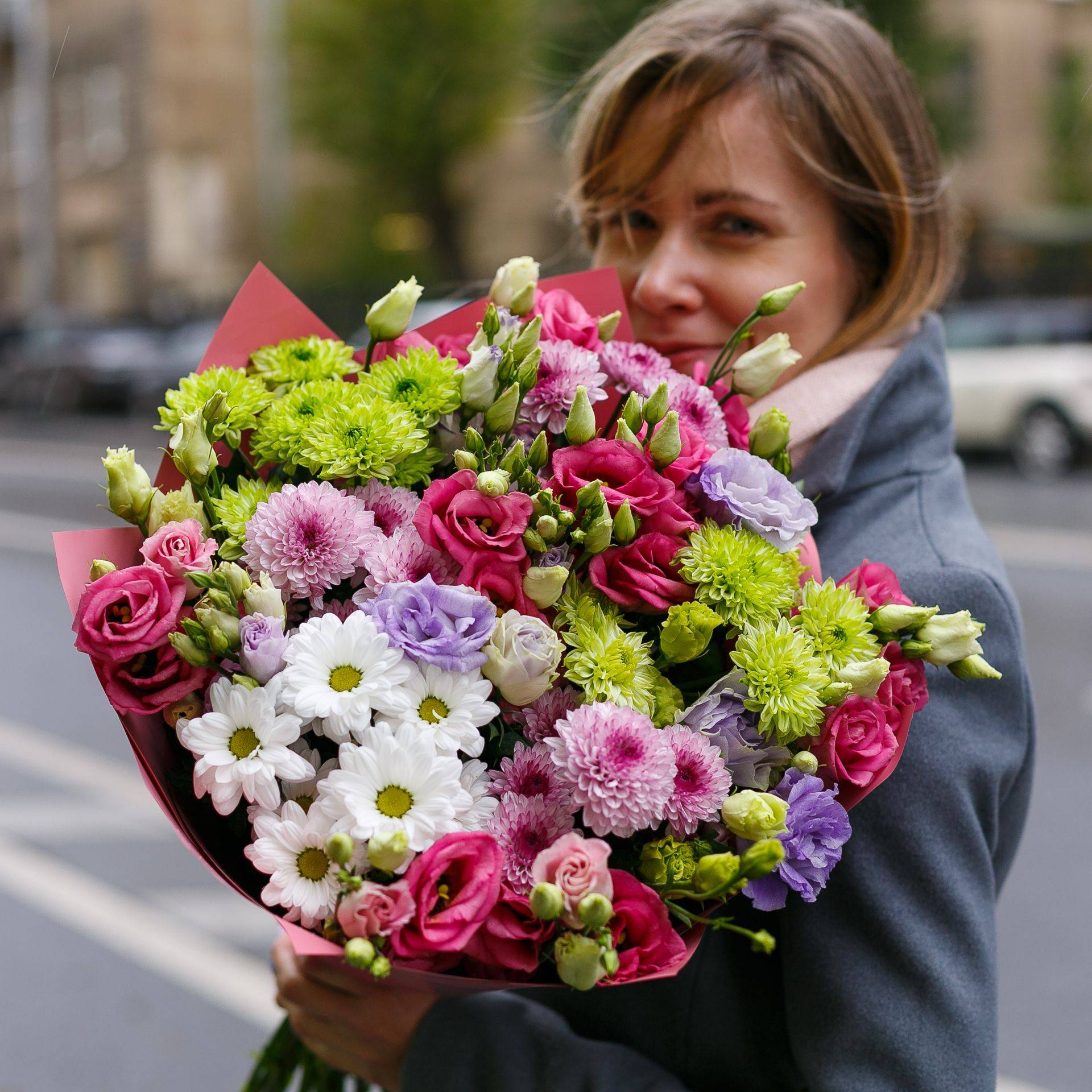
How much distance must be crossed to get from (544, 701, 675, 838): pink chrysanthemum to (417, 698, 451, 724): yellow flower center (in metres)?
0.09

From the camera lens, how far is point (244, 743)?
1.09 m

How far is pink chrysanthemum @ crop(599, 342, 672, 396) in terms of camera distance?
134cm

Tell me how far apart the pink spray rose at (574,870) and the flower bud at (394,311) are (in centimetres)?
57

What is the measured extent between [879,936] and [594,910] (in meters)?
0.44

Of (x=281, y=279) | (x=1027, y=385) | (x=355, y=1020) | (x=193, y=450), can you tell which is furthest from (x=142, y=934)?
(x=1027, y=385)

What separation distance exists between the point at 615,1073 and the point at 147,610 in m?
0.75

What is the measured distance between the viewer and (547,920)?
1053 mm

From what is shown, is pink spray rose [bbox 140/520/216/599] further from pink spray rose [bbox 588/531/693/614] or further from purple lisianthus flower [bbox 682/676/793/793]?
purple lisianthus flower [bbox 682/676/793/793]

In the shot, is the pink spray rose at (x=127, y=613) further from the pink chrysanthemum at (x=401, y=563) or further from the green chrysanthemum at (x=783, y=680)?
the green chrysanthemum at (x=783, y=680)

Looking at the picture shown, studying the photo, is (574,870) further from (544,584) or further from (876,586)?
(876,586)

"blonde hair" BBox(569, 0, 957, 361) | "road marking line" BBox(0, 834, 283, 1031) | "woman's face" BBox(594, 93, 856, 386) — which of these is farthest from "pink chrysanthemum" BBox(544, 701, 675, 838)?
"road marking line" BBox(0, 834, 283, 1031)

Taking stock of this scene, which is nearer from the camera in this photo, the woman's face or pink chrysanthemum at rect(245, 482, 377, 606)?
pink chrysanthemum at rect(245, 482, 377, 606)

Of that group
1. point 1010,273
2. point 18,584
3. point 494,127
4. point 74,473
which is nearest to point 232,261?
point 494,127

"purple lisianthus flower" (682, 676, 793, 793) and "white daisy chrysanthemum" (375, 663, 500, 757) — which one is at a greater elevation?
"white daisy chrysanthemum" (375, 663, 500, 757)
